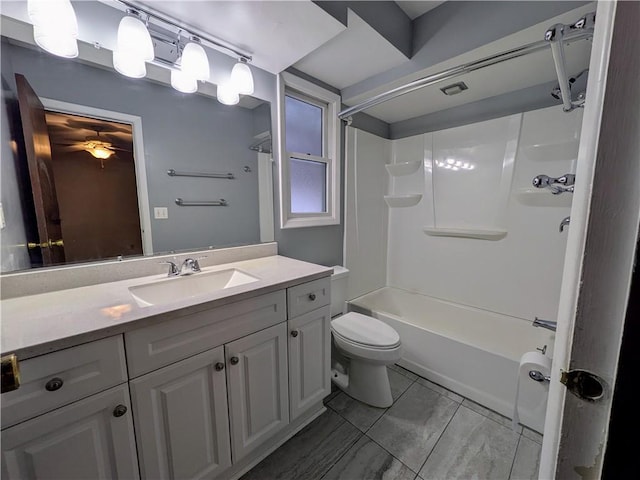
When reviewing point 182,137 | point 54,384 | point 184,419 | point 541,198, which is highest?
point 182,137

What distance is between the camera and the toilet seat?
1.57 metres

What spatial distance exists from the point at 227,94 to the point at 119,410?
1543 mm

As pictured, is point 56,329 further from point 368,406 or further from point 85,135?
point 368,406

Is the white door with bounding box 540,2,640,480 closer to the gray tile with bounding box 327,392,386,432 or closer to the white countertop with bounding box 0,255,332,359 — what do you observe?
the white countertop with bounding box 0,255,332,359

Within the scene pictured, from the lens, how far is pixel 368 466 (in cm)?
126

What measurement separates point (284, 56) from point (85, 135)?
3.52 ft

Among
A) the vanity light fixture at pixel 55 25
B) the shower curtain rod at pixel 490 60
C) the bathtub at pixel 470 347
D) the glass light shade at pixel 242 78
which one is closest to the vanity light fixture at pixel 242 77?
the glass light shade at pixel 242 78

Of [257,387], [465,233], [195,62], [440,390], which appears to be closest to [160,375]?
[257,387]

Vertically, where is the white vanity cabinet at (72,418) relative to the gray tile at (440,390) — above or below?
above

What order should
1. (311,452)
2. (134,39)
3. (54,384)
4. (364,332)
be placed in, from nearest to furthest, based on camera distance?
(54,384) → (134,39) → (311,452) → (364,332)

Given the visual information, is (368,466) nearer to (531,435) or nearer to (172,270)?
(531,435)

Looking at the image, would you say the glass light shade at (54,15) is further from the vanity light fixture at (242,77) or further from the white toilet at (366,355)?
the white toilet at (366,355)

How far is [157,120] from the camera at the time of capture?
1.29 metres

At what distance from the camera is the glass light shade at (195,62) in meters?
1.26
